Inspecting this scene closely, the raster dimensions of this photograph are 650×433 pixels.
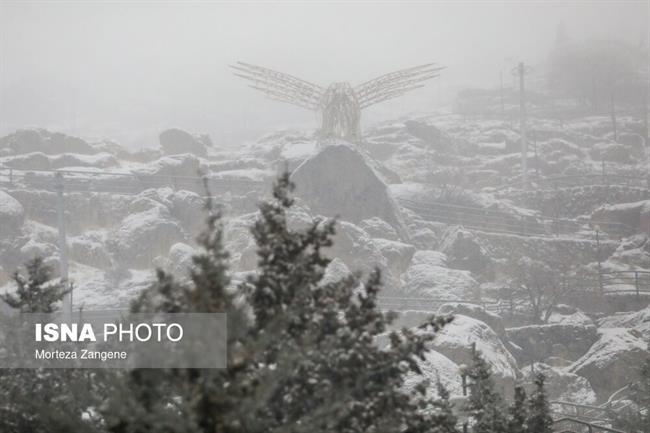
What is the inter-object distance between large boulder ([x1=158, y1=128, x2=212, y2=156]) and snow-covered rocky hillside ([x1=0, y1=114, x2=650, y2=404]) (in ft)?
0.47

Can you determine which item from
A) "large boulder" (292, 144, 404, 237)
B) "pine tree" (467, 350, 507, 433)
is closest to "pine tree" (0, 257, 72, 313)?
"pine tree" (467, 350, 507, 433)

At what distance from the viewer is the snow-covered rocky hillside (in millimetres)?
35156

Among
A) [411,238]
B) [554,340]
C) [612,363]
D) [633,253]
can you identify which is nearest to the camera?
[612,363]

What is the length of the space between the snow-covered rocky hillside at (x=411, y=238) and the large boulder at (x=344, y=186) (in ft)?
0.25

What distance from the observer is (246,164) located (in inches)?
2589

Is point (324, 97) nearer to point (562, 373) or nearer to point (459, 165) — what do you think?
point (459, 165)

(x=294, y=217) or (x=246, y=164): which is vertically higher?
(x=246, y=164)

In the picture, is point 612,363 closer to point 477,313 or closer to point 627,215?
point 477,313

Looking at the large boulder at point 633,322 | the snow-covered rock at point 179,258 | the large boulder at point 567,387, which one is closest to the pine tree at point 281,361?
the large boulder at point 567,387

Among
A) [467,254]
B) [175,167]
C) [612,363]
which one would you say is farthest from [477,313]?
[175,167]

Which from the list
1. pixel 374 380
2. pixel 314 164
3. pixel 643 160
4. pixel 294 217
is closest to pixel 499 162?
pixel 643 160

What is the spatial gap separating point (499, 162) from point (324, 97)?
27.3 m

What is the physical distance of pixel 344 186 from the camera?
50.6 meters

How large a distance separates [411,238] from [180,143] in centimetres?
3045
